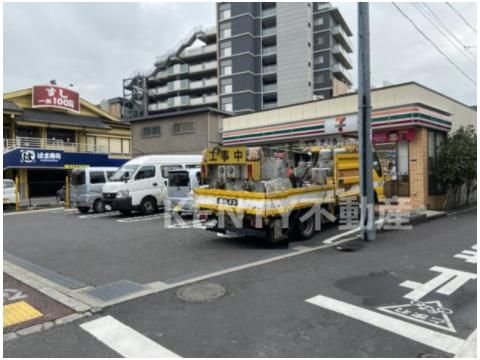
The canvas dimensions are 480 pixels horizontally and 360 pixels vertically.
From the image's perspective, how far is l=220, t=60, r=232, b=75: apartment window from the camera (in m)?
50.4

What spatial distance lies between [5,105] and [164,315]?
26.9 meters

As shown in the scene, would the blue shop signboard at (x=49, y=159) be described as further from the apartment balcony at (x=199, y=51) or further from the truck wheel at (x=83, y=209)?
the apartment balcony at (x=199, y=51)

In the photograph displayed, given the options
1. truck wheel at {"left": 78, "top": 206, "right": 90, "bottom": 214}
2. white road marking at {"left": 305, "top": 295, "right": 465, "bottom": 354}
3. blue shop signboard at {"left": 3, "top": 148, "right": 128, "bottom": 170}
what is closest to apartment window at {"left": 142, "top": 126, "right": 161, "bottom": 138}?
blue shop signboard at {"left": 3, "top": 148, "right": 128, "bottom": 170}

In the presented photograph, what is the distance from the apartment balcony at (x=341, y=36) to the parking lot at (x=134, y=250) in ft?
152

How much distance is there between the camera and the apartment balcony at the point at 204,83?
51.8 m

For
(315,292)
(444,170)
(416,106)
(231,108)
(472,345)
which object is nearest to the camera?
(472,345)

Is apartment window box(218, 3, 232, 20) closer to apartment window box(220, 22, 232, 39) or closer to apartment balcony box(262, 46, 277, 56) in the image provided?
apartment window box(220, 22, 232, 39)

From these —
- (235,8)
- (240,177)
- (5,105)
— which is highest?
(235,8)

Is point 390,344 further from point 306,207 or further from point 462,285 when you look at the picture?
point 306,207

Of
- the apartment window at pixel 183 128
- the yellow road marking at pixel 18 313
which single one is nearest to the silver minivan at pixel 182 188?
the yellow road marking at pixel 18 313

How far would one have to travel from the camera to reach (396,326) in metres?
4.02

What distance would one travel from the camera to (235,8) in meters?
50.8

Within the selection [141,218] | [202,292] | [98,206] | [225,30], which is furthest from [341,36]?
[202,292]

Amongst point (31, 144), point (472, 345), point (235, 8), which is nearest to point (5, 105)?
point (31, 144)
